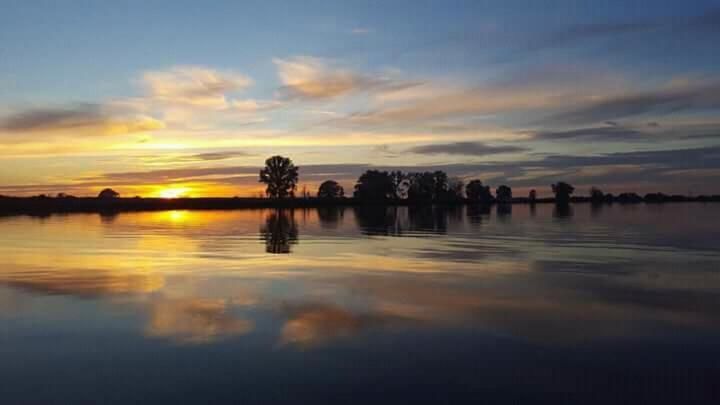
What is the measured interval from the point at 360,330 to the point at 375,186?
176943 mm

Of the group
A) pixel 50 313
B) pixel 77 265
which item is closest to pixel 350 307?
pixel 50 313

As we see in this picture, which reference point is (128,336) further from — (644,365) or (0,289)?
(644,365)

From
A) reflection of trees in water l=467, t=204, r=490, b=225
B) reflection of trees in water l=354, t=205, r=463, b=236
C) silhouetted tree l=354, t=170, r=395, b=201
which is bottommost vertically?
reflection of trees in water l=467, t=204, r=490, b=225

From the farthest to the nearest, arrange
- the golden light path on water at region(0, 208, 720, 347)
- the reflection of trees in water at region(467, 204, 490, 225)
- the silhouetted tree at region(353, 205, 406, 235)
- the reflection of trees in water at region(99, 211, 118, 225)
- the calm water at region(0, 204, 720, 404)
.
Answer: the reflection of trees in water at region(467, 204, 490, 225) < the reflection of trees in water at region(99, 211, 118, 225) < the silhouetted tree at region(353, 205, 406, 235) < the golden light path on water at region(0, 208, 720, 347) < the calm water at region(0, 204, 720, 404)

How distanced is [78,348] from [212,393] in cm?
410

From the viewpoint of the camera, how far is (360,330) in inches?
490

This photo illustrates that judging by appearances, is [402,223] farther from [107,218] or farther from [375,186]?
[375,186]

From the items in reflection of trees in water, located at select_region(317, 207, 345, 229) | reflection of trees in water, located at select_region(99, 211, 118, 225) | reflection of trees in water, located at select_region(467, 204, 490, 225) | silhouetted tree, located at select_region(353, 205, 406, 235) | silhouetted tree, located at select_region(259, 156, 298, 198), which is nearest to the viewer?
silhouetted tree, located at select_region(353, 205, 406, 235)

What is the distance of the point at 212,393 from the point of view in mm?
8672

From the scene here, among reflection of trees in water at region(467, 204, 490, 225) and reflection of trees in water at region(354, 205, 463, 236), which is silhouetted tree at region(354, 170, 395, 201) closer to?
reflection of trees in water at region(467, 204, 490, 225)

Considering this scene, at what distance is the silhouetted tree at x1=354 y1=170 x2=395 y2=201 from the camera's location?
618 ft

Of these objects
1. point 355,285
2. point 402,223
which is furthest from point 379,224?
point 355,285

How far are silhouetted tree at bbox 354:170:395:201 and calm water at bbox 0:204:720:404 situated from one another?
16346cm

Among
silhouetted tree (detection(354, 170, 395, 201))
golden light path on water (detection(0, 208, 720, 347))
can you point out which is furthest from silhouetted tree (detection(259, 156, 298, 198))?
golden light path on water (detection(0, 208, 720, 347))
